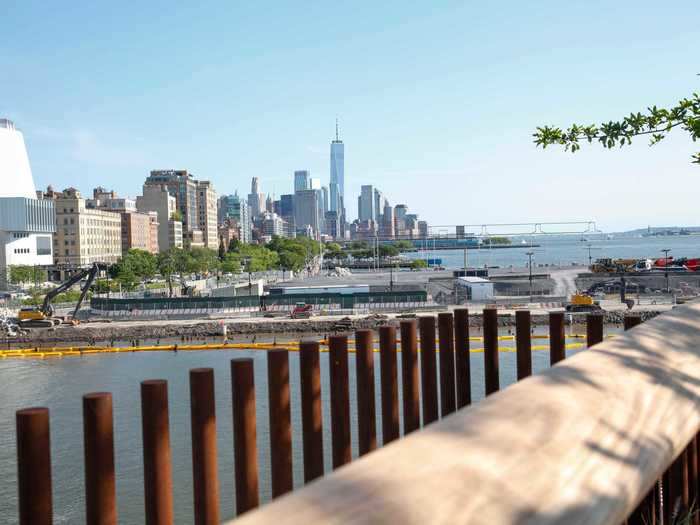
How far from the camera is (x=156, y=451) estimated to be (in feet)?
5.22

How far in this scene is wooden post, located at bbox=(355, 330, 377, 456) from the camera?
7.30ft

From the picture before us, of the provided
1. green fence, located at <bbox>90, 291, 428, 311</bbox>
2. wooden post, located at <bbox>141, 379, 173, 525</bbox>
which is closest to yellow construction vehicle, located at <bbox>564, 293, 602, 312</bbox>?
green fence, located at <bbox>90, 291, 428, 311</bbox>

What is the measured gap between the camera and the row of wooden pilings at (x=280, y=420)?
58.2 inches

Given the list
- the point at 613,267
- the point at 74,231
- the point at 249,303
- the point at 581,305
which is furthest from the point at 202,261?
the point at 581,305

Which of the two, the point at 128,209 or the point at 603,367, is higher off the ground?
the point at 128,209

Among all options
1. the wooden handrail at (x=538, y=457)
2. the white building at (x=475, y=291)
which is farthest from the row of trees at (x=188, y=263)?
the wooden handrail at (x=538, y=457)

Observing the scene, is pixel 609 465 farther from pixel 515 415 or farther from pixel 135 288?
pixel 135 288

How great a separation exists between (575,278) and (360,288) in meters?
21.9

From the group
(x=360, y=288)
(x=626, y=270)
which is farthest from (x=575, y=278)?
(x=360, y=288)

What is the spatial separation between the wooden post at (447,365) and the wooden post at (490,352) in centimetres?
13

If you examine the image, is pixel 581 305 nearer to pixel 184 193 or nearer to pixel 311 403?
pixel 311 403

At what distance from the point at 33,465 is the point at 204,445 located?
441mm

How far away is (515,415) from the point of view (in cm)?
119

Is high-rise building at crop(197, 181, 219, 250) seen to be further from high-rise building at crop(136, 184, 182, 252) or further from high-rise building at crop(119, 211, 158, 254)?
high-rise building at crop(119, 211, 158, 254)
